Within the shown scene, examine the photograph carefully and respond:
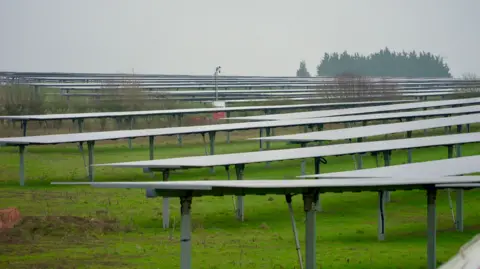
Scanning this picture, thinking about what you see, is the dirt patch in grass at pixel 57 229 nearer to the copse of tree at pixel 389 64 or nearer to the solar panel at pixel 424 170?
the solar panel at pixel 424 170

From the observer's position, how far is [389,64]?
183 m

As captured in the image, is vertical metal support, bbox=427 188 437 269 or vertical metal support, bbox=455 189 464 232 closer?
vertical metal support, bbox=427 188 437 269

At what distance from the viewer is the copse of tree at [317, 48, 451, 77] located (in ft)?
589

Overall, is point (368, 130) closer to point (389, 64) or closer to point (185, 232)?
point (185, 232)

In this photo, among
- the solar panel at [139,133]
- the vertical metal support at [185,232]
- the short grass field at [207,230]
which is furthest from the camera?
the solar panel at [139,133]

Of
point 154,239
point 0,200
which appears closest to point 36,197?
point 0,200

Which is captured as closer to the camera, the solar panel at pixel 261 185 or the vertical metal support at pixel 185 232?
the solar panel at pixel 261 185

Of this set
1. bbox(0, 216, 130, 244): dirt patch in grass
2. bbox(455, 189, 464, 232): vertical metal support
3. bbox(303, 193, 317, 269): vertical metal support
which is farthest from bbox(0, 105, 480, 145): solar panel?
bbox(303, 193, 317, 269): vertical metal support

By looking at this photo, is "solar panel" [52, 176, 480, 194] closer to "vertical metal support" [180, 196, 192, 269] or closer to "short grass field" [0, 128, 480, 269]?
"vertical metal support" [180, 196, 192, 269]

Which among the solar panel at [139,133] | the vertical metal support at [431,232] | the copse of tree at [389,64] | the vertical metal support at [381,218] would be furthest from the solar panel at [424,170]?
the copse of tree at [389,64]

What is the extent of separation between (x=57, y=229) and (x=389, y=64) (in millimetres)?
162440

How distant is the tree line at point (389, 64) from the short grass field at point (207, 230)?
142799 millimetres

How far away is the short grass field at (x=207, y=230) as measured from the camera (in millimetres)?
21234

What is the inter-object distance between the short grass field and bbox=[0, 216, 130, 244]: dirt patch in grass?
26 millimetres
